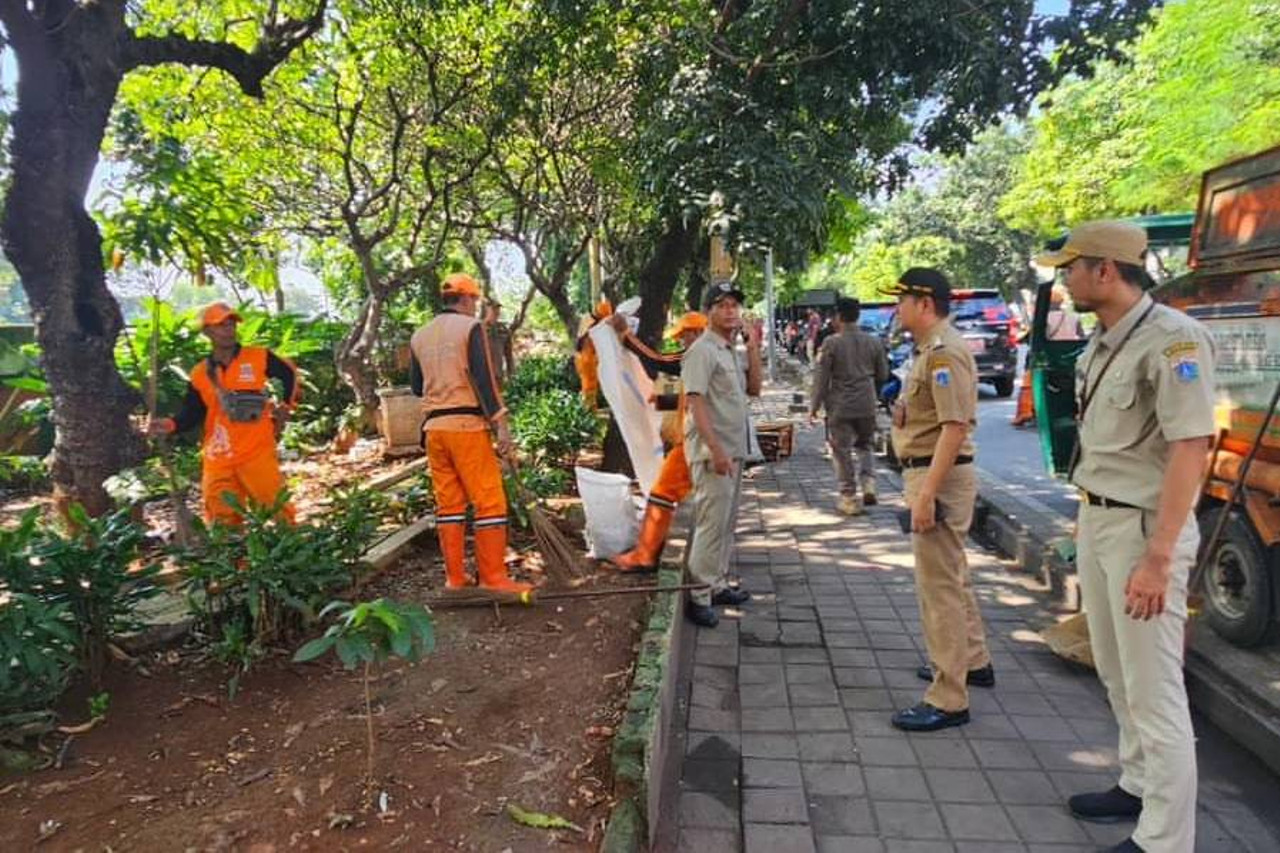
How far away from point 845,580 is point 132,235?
4.57 metres

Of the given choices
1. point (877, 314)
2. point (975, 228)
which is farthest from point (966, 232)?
point (877, 314)

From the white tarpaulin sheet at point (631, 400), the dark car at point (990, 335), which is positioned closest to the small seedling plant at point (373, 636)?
the white tarpaulin sheet at point (631, 400)

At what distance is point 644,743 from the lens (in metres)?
2.69

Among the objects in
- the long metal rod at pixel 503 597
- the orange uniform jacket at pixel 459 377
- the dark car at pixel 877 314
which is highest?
the dark car at pixel 877 314

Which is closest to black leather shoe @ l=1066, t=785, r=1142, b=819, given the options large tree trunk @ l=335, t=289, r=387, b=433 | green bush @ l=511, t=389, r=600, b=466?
green bush @ l=511, t=389, r=600, b=466

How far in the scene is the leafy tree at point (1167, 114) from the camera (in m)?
10.9

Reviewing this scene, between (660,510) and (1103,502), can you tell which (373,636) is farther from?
(660,510)

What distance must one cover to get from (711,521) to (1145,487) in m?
2.42

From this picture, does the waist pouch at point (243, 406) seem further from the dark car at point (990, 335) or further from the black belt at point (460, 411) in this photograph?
the dark car at point (990, 335)

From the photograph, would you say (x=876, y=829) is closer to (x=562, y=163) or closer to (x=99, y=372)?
(x=99, y=372)

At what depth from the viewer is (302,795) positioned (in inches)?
101

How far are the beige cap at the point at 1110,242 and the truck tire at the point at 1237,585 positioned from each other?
1.92 metres

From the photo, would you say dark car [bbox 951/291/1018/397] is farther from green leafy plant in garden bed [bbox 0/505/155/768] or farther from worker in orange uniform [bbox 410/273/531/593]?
green leafy plant in garden bed [bbox 0/505/155/768]

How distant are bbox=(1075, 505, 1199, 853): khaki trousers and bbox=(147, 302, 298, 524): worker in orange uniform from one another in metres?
3.79
